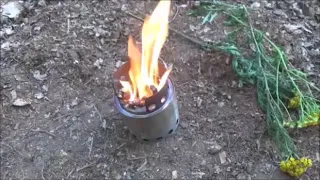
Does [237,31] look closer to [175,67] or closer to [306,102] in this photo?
[175,67]

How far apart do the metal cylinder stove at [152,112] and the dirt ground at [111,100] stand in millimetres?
132

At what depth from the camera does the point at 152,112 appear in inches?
95.5

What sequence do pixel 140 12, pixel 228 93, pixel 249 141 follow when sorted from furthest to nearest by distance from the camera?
pixel 140 12 < pixel 228 93 < pixel 249 141

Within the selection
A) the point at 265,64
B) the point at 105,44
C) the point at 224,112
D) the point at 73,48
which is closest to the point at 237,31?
the point at 265,64

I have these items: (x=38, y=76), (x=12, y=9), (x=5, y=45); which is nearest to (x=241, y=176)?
(x=38, y=76)

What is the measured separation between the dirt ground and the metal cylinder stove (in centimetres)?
13

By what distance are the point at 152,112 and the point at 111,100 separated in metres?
0.53

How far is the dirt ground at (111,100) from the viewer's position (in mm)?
2613

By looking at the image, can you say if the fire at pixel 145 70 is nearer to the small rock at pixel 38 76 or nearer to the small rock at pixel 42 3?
the small rock at pixel 38 76

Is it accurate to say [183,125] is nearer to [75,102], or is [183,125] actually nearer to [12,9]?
[75,102]

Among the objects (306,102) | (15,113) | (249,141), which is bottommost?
(15,113)

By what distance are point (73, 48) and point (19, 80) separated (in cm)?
39

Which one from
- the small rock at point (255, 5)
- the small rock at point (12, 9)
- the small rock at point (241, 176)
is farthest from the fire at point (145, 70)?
the small rock at point (12, 9)

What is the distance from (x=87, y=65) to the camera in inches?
119
